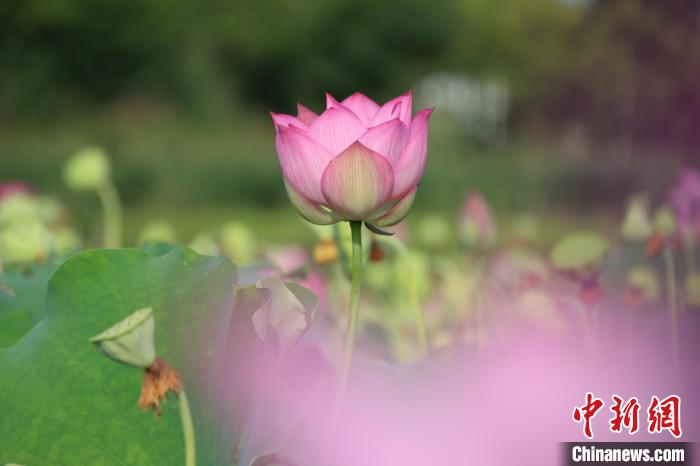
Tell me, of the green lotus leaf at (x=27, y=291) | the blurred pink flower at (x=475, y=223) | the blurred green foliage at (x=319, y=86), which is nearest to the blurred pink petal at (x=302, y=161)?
the green lotus leaf at (x=27, y=291)

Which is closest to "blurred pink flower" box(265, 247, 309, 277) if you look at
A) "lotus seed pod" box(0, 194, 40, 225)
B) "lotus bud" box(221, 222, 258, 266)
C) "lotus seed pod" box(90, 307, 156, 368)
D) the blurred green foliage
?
"lotus bud" box(221, 222, 258, 266)

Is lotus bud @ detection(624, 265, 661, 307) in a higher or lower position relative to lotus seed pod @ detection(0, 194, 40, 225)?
lower

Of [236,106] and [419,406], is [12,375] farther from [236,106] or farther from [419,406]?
[236,106]

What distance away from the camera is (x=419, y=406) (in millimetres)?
469

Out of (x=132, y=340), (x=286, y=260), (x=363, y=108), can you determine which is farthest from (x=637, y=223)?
(x=132, y=340)

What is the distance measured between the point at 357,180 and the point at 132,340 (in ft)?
0.37

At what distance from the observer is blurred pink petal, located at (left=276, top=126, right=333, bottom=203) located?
0.38m

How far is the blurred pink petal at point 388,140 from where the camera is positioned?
388mm

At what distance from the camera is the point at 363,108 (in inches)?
16.4

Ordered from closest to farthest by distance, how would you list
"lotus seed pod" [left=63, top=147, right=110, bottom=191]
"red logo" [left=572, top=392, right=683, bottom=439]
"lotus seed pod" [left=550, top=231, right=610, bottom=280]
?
"red logo" [left=572, top=392, right=683, bottom=439] → "lotus seed pod" [left=550, top=231, right=610, bottom=280] → "lotus seed pod" [left=63, top=147, right=110, bottom=191]

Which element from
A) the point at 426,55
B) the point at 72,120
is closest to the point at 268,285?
the point at 72,120

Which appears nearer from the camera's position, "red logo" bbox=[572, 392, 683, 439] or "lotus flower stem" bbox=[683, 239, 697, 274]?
"red logo" bbox=[572, 392, 683, 439]

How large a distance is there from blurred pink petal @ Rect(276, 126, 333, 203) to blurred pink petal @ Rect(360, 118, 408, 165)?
0.06 feet

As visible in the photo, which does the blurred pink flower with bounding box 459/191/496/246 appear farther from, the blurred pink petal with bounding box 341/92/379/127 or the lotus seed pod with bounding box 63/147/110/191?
the blurred pink petal with bounding box 341/92/379/127
